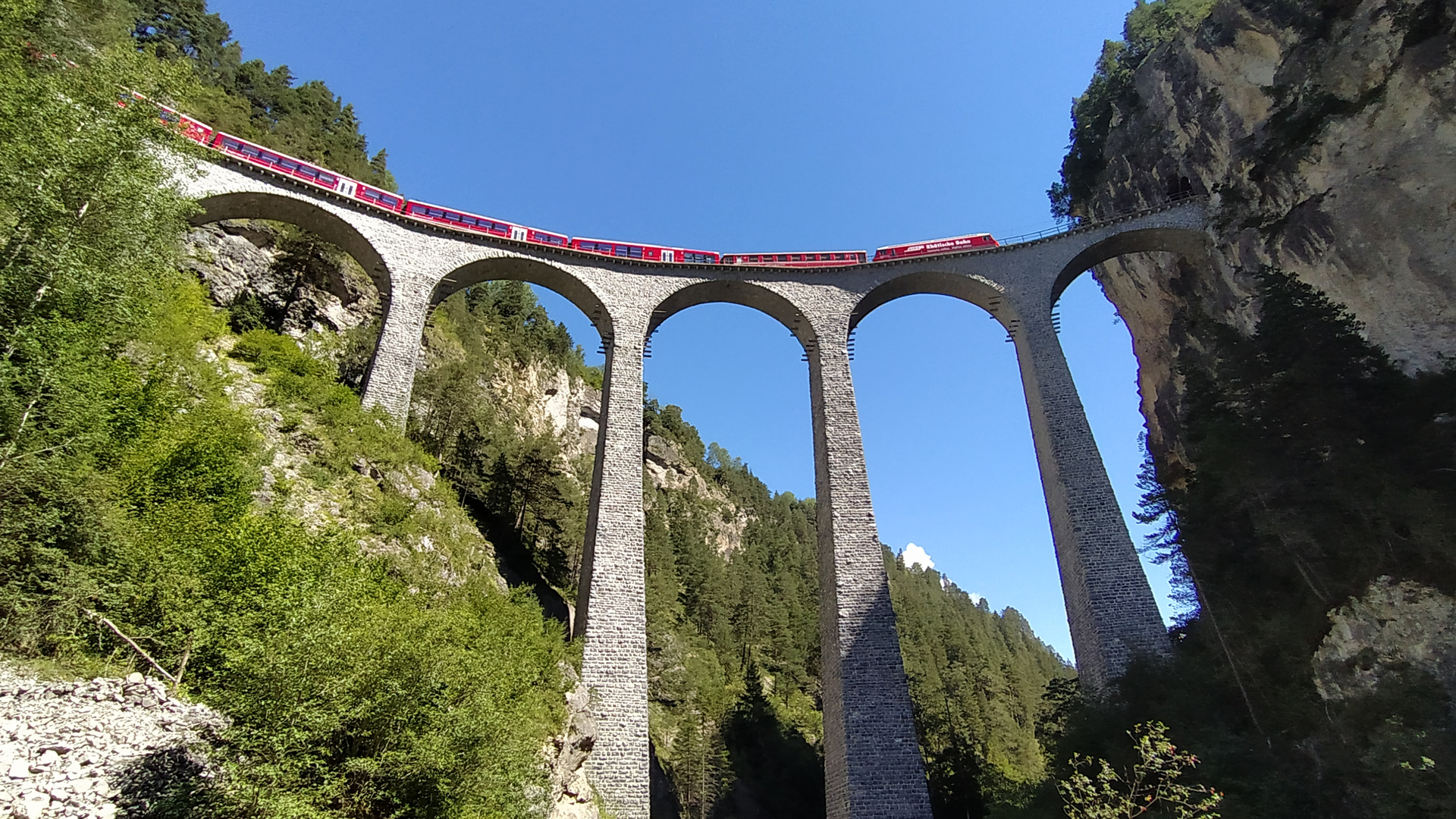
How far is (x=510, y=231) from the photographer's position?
864 inches

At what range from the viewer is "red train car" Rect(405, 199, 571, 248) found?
21.3 meters

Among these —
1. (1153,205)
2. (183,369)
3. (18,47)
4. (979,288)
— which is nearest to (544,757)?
(183,369)

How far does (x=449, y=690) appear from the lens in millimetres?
8719

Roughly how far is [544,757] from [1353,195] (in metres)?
20.8

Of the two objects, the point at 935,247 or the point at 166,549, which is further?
the point at 935,247

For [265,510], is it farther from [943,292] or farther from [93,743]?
[943,292]

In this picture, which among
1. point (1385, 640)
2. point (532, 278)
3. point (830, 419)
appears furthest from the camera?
point (532, 278)

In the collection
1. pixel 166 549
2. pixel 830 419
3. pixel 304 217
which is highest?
pixel 304 217

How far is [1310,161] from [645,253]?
17512 mm

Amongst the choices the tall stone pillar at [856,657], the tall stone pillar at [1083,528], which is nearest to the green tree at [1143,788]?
the tall stone pillar at [1083,528]

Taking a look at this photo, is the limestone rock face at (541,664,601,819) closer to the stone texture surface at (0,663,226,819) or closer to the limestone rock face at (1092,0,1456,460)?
the stone texture surface at (0,663,226,819)

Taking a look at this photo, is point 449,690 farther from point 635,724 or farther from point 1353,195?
point 1353,195

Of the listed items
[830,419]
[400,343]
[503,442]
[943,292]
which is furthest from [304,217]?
[943,292]

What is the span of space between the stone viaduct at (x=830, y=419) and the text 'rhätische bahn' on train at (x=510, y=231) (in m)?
0.30
